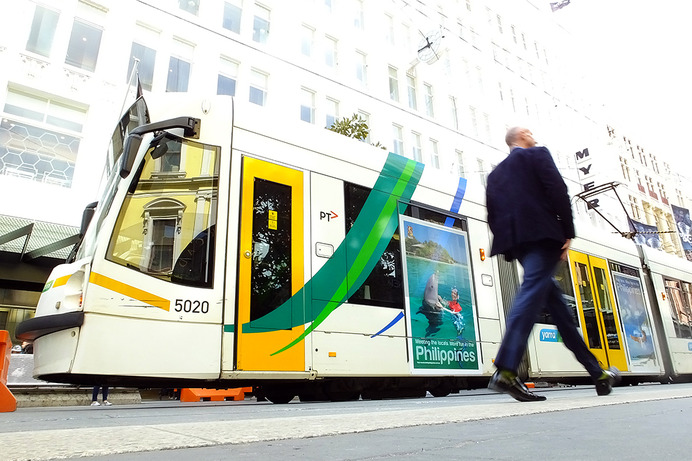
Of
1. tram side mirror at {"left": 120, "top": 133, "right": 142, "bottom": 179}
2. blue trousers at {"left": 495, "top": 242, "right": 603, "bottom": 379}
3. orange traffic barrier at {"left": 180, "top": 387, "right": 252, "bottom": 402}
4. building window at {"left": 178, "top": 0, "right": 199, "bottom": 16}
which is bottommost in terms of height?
orange traffic barrier at {"left": 180, "top": 387, "right": 252, "bottom": 402}

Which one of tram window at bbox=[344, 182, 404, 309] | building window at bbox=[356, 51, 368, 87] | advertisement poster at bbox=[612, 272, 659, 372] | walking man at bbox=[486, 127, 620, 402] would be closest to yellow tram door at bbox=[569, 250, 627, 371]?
advertisement poster at bbox=[612, 272, 659, 372]

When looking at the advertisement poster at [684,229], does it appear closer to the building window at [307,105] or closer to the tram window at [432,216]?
the building window at [307,105]

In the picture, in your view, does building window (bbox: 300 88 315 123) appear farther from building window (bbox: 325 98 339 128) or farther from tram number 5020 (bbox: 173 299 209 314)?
tram number 5020 (bbox: 173 299 209 314)

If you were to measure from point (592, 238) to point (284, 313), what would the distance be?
742 centimetres

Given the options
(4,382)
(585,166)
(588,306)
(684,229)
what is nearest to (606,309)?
(588,306)

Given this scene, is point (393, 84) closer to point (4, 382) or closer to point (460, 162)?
point (460, 162)

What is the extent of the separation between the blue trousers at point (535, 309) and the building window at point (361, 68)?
20112mm

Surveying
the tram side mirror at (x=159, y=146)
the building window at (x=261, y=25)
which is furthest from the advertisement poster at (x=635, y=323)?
the building window at (x=261, y=25)

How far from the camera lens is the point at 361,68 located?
887 inches

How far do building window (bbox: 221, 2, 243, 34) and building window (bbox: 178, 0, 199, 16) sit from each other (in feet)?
3.49

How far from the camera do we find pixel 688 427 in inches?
68.8

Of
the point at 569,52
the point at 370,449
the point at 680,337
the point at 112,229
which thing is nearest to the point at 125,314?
the point at 112,229

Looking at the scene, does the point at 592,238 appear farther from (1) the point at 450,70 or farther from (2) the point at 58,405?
(1) the point at 450,70

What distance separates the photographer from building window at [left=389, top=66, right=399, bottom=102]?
23438mm
